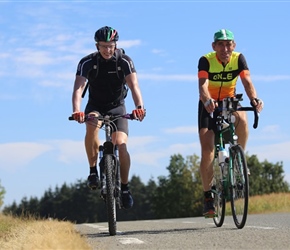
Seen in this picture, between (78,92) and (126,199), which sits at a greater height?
(78,92)

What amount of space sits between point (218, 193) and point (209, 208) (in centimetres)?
24

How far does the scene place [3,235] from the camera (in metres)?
10.7

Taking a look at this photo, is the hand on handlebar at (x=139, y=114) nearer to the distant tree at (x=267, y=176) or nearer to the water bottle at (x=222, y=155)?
the water bottle at (x=222, y=155)

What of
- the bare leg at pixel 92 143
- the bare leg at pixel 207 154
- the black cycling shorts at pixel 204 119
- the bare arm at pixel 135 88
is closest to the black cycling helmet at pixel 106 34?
the bare arm at pixel 135 88

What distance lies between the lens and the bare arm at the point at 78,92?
10.4m

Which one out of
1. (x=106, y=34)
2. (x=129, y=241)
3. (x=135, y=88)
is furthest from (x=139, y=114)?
(x=129, y=241)

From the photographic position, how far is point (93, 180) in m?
10.6

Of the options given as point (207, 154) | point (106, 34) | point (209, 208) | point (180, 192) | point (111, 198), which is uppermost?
point (180, 192)

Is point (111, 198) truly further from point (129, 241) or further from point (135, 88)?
point (135, 88)

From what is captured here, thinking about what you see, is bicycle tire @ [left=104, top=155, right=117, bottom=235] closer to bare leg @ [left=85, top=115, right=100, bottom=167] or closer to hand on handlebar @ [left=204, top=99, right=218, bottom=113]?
bare leg @ [left=85, top=115, right=100, bottom=167]

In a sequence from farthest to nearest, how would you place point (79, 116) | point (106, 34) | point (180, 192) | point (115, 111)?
1. point (180, 192)
2. point (115, 111)
3. point (106, 34)
4. point (79, 116)

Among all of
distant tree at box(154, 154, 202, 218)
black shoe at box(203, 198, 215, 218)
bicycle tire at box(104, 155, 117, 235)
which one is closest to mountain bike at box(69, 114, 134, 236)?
bicycle tire at box(104, 155, 117, 235)

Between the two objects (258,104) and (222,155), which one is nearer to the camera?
(258,104)

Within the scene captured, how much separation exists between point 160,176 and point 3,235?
119605 mm
